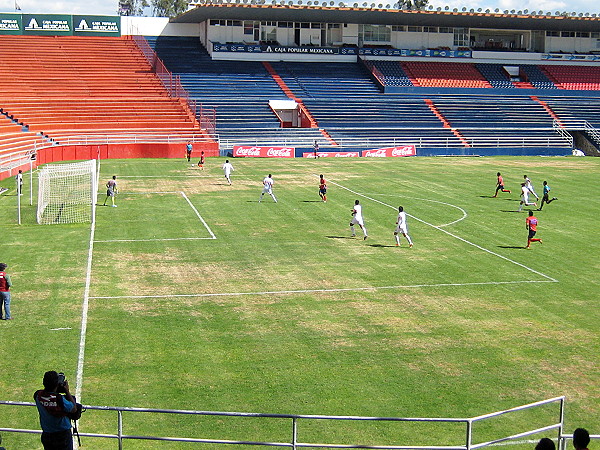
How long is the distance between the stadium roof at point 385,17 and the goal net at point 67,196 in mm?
40509

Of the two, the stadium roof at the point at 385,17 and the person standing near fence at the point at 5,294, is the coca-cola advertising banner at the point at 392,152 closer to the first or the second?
the stadium roof at the point at 385,17

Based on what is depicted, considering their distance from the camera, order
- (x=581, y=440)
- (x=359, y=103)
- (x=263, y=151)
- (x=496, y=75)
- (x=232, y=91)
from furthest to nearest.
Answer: (x=496, y=75) → (x=359, y=103) → (x=232, y=91) → (x=263, y=151) → (x=581, y=440)

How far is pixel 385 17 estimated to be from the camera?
8538cm

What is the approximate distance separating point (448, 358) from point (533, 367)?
175 cm

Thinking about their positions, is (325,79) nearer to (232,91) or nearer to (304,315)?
(232,91)

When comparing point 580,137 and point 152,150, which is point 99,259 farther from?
point 580,137

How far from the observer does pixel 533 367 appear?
16.8 meters

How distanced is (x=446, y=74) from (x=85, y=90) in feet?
127

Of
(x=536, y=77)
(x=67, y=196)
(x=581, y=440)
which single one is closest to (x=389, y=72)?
(x=536, y=77)

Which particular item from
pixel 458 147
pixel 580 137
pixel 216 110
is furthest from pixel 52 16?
pixel 580 137

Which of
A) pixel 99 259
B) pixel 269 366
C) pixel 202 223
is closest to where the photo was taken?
pixel 269 366

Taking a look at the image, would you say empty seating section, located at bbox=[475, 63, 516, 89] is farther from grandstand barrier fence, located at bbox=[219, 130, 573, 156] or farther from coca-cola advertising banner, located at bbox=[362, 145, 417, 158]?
coca-cola advertising banner, located at bbox=[362, 145, 417, 158]

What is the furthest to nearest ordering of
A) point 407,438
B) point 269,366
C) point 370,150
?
1. point 370,150
2. point 269,366
3. point 407,438

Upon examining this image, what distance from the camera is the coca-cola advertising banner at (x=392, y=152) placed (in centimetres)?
6888
